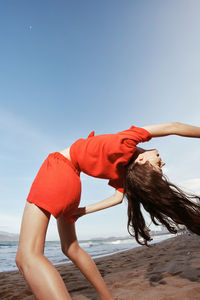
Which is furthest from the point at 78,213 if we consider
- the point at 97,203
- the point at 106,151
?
the point at 106,151

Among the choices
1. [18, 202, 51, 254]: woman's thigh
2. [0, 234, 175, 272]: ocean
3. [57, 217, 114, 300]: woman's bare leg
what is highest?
[18, 202, 51, 254]: woman's thigh

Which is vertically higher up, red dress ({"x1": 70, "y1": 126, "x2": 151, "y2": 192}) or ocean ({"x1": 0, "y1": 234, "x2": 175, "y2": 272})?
red dress ({"x1": 70, "y1": 126, "x2": 151, "y2": 192})

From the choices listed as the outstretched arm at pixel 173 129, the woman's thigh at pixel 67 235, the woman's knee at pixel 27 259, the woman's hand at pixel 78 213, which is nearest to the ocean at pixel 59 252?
the woman's thigh at pixel 67 235

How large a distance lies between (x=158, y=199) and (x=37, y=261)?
111 centimetres

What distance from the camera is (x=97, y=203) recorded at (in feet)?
6.92

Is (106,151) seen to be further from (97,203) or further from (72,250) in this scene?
(72,250)

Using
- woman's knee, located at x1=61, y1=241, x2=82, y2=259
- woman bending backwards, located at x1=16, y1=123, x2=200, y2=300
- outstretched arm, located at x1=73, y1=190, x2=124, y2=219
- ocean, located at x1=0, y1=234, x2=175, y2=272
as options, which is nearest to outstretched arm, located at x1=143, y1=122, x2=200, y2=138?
woman bending backwards, located at x1=16, y1=123, x2=200, y2=300

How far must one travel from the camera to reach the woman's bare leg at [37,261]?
142cm

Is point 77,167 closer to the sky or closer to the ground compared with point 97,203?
closer to the sky

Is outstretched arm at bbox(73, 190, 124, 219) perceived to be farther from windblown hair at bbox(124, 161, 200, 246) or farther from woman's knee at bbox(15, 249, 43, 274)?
woman's knee at bbox(15, 249, 43, 274)

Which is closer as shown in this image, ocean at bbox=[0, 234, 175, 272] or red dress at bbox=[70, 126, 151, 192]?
red dress at bbox=[70, 126, 151, 192]

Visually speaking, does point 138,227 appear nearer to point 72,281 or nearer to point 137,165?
point 137,165

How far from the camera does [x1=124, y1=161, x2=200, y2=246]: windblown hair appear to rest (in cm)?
199

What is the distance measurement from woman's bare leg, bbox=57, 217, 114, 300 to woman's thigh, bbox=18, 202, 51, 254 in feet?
1.57
